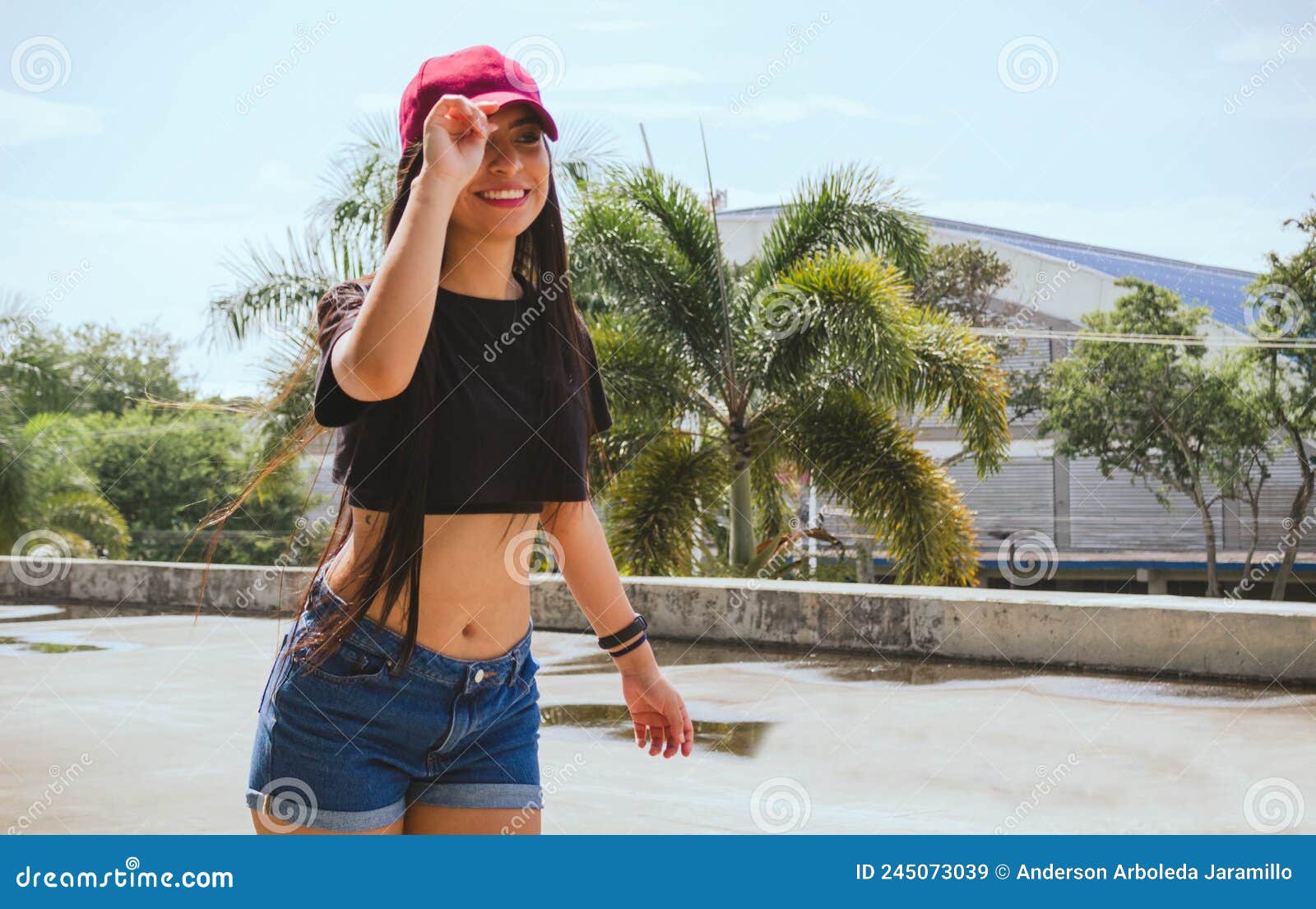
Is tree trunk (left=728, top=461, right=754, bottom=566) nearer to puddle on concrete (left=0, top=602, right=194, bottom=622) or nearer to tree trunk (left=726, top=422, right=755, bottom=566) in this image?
tree trunk (left=726, top=422, right=755, bottom=566)

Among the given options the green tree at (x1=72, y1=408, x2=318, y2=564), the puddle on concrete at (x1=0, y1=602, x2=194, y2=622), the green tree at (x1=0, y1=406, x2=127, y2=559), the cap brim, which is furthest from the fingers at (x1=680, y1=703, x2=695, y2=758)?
the green tree at (x1=72, y1=408, x2=318, y2=564)

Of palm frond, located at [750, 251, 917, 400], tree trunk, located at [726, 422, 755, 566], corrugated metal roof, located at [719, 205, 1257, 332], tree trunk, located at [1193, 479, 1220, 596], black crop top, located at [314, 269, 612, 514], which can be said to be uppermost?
corrugated metal roof, located at [719, 205, 1257, 332]

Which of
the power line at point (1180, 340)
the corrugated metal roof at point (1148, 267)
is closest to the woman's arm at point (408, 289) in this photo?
the power line at point (1180, 340)

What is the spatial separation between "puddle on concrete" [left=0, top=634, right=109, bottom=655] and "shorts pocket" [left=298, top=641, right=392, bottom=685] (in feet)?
23.7

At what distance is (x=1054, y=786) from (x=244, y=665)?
15.8ft

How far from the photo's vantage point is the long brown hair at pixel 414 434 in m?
1.51

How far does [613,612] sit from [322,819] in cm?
52

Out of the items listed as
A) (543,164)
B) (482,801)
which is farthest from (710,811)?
(543,164)

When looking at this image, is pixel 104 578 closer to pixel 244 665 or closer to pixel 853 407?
pixel 244 665

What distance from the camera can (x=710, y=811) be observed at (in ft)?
12.9

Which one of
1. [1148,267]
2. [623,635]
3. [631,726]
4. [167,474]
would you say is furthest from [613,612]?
[1148,267]

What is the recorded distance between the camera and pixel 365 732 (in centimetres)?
152

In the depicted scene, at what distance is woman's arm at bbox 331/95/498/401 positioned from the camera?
139 centimetres

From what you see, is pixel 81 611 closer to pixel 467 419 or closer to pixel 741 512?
pixel 741 512
